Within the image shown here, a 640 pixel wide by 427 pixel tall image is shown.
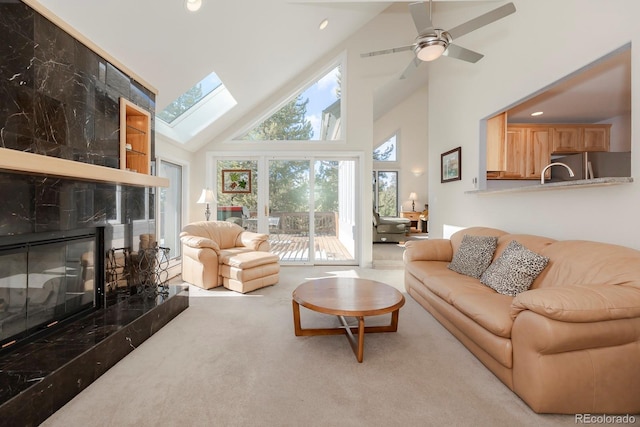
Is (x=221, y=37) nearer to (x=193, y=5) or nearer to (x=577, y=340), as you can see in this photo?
(x=193, y=5)

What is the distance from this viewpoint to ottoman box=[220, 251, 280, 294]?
3707mm

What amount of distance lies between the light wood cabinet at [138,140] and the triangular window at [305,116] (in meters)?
2.26

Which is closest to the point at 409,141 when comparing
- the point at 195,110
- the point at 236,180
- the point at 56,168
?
the point at 236,180

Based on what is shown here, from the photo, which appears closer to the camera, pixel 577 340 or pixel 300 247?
pixel 577 340

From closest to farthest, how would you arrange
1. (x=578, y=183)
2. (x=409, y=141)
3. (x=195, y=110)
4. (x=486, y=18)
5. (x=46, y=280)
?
(x=46, y=280), (x=578, y=183), (x=486, y=18), (x=195, y=110), (x=409, y=141)

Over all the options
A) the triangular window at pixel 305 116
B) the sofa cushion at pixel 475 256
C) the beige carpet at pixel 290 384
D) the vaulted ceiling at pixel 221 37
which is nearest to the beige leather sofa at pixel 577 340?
the beige carpet at pixel 290 384

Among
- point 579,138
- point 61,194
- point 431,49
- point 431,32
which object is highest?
point 431,32

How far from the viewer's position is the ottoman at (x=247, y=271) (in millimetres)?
3707

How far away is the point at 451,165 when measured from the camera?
441 cm

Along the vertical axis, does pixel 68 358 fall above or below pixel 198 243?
below

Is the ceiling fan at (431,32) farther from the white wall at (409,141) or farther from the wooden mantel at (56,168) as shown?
the white wall at (409,141)

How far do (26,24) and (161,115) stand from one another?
2.32 meters

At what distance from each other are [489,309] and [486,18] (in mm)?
2423

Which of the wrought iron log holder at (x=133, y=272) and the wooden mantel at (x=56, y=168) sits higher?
the wooden mantel at (x=56, y=168)
